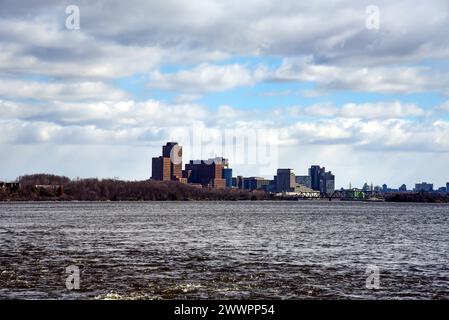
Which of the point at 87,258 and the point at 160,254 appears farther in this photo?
the point at 160,254

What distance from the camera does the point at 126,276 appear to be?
1727 inches

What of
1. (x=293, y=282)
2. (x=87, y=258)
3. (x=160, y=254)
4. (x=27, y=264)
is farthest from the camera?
(x=160, y=254)

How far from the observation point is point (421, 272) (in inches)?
1885

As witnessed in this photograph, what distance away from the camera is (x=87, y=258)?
183 feet

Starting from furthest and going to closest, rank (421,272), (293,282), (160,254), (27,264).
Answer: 1. (160,254)
2. (27,264)
3. (421,272)
4. (293,282)

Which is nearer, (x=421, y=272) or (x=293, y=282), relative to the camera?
(x=293, y=282)

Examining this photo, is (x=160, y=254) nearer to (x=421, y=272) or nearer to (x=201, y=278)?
(x=201, y=278)

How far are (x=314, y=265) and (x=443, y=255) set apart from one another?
1679 centimetres
